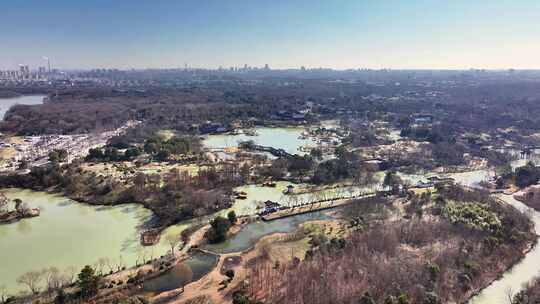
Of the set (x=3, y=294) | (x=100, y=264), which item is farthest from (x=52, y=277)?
(x=100, y=264)

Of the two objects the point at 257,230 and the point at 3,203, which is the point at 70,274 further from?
the point at 3,203

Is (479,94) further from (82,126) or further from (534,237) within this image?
(82,126)

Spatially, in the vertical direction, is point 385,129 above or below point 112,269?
above

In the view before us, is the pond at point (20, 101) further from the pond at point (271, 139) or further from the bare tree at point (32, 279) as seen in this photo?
the bare tree at point (32, 279)

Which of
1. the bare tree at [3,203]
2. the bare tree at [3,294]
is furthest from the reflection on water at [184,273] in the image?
the bare tree at [3,203]

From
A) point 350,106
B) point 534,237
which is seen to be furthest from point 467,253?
point 350,106

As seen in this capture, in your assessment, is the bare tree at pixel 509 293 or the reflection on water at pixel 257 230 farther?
the reflection on water at pixel 257 230

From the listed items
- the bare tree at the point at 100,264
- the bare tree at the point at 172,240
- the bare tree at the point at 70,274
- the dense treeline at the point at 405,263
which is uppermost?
the dense treeline at the point at 405,263
